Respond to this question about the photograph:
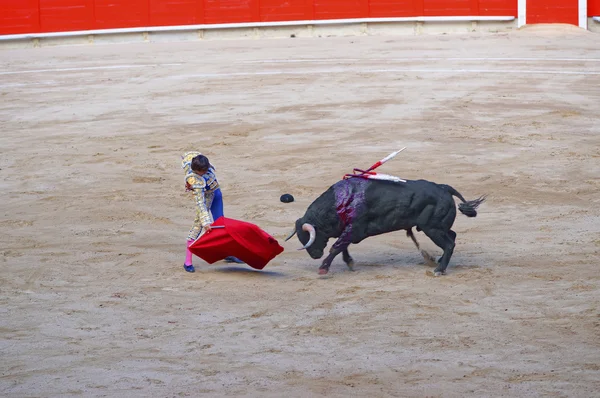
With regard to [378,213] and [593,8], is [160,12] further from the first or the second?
[378,213]

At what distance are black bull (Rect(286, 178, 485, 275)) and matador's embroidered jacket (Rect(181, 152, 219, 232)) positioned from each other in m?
0.66

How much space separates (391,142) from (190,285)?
184 inches

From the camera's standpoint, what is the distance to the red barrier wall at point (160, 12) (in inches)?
775

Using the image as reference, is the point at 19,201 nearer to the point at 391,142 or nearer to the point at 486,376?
the point at 391,142

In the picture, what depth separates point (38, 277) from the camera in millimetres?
6855

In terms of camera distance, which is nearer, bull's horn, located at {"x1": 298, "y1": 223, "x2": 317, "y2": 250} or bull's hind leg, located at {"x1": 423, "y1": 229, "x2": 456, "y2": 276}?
bull's hind leg, located at {"x1": 423, "y1": 229, "x2": 456, "y2": 276}

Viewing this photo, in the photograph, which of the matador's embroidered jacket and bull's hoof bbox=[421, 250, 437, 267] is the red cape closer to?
the matador's embroidered jacket

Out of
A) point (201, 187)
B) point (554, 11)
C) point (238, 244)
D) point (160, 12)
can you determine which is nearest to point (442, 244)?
point (238, 244)

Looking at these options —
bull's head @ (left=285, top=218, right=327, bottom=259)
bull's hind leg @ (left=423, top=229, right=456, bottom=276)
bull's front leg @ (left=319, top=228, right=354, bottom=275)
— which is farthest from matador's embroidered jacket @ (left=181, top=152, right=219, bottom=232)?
bull's hind leg @ (left=423, top=229, right=456, bottom=276)

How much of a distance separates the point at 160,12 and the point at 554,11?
770cm

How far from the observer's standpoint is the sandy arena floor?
499cm

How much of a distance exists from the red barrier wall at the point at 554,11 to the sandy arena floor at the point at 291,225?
2.02 metres

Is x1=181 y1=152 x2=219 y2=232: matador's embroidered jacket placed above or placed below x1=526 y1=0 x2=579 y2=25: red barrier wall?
below

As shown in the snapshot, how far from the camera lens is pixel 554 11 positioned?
18.7m
